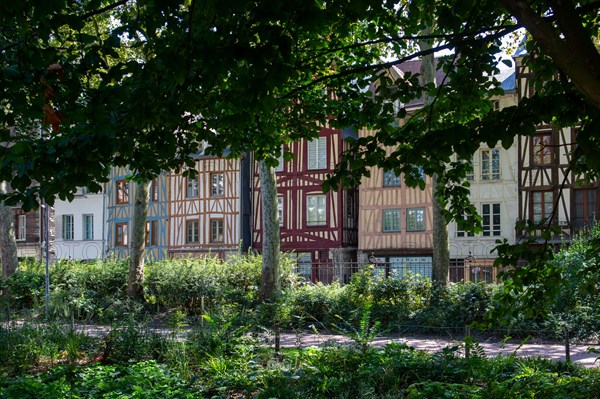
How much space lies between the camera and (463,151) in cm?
434

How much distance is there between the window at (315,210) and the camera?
3008 cm

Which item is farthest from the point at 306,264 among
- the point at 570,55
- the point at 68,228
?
the point at 570,55

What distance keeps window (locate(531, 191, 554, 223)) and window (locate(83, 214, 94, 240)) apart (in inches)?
922

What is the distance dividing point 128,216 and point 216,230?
5511 mm

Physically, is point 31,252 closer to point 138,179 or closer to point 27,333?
point 27,333

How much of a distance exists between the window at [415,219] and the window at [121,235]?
1516cm

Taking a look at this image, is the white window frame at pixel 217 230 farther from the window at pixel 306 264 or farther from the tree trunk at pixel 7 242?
the tree trunk at pixel 7 242

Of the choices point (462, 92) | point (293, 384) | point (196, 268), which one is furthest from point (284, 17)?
point (196, 268)

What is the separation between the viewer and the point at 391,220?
29.0m

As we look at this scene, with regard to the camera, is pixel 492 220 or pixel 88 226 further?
A: pixel 88 226

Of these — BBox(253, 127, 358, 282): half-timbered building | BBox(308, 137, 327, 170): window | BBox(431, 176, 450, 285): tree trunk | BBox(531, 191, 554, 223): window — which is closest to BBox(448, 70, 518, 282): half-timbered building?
BBox(531, 191, 554, 223): window

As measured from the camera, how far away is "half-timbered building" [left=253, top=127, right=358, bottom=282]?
29.6 meters

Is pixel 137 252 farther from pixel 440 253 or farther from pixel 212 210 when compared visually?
pixel 212 210

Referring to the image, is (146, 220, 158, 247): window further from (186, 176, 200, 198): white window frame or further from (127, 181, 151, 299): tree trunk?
(127, 181, 151, 299): tree trunk
